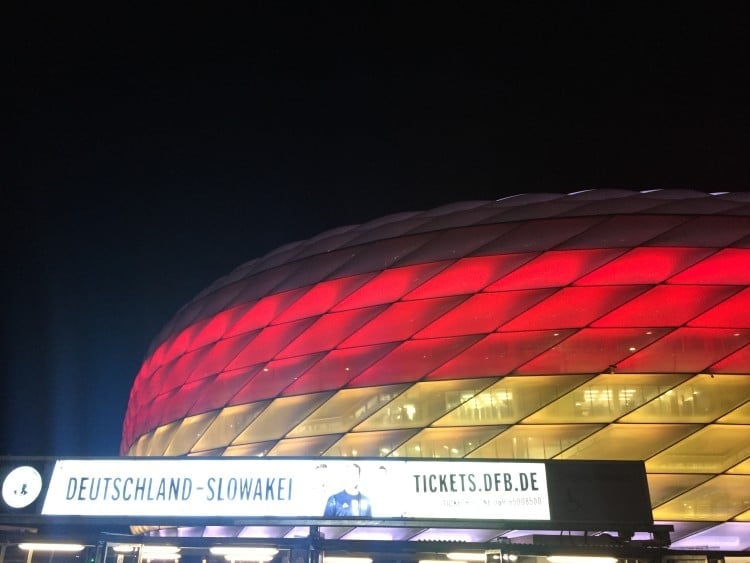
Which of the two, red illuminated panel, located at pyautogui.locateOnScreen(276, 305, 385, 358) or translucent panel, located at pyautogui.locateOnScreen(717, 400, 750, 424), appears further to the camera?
red illuminated panel, located at pyautogui.locateOnScreen(276, 305, 385, 358)

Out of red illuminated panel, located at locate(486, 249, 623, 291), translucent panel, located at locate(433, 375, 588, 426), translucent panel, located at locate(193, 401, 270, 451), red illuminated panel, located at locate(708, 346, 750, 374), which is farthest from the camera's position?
translucent panel, located at locate(193, 401, 270, 451)

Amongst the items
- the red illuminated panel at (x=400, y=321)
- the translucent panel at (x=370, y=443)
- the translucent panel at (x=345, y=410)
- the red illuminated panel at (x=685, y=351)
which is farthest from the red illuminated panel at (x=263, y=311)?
the red illuminated panel at (x=685, y=351)

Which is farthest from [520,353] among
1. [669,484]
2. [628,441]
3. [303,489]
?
[303,489]

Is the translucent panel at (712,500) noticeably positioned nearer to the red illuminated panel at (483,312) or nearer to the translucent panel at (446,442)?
the translucent panel at (446,442)

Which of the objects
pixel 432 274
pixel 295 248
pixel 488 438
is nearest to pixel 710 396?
pixel 488 438

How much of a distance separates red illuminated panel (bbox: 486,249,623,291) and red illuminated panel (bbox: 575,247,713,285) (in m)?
0.25

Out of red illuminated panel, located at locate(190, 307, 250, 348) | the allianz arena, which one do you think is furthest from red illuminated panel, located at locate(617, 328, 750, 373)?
red illuminated panel, located at locate(190, 307, 250, 348)

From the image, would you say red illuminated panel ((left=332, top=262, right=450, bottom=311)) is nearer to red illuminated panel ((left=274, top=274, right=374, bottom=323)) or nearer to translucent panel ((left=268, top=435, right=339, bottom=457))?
red illuminated panel ((left=274, top=274, right=374, bottom=323))

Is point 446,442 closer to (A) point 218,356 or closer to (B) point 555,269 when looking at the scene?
(B) point 555,269

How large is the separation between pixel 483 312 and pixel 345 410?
4390mm

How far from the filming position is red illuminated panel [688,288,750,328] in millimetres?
16938

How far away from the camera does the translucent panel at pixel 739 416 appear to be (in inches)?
637

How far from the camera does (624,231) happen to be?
19.0 m

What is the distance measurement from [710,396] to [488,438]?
523 centimetres
